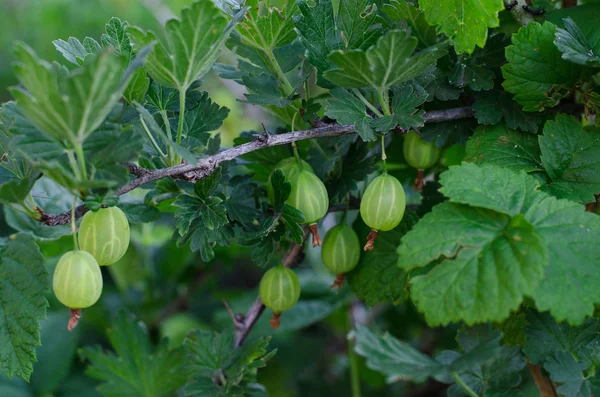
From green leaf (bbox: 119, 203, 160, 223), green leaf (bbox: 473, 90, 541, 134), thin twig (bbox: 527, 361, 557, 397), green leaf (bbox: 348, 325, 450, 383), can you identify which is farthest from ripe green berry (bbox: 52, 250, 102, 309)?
thin twig (bbox: 527, 361, 557, 397)

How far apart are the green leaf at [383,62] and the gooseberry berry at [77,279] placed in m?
0.36

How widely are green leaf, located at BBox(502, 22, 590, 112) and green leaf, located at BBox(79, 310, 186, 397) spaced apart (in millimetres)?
786

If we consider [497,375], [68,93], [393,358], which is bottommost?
[497,375]

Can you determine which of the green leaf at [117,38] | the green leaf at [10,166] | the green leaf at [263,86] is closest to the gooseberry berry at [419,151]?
the green leaf at [263,86]

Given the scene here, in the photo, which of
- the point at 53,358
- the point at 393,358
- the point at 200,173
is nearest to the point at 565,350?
the point at 393,358

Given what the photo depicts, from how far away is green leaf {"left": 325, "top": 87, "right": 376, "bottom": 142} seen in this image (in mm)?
729

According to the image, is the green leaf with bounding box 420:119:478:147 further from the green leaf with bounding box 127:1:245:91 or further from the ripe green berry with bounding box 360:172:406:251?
the green leaf with bounding box 127:1:245:91

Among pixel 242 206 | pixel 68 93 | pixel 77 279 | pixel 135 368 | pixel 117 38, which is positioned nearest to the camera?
pixel 68 93

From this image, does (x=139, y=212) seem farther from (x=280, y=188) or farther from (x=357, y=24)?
(x=357, y=24)

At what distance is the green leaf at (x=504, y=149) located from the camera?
2.66 feet

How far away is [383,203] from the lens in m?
0.76

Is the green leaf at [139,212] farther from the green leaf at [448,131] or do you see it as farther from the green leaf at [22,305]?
the green leaf at [448,131]

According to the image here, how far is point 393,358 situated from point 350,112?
1.10ft

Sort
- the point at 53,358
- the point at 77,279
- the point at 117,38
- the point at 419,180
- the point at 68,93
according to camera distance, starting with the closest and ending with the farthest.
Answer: the point at 68,93 → the point at 77,279 → the point at 117,38 → the point at 419,180 → the point at 53,358
